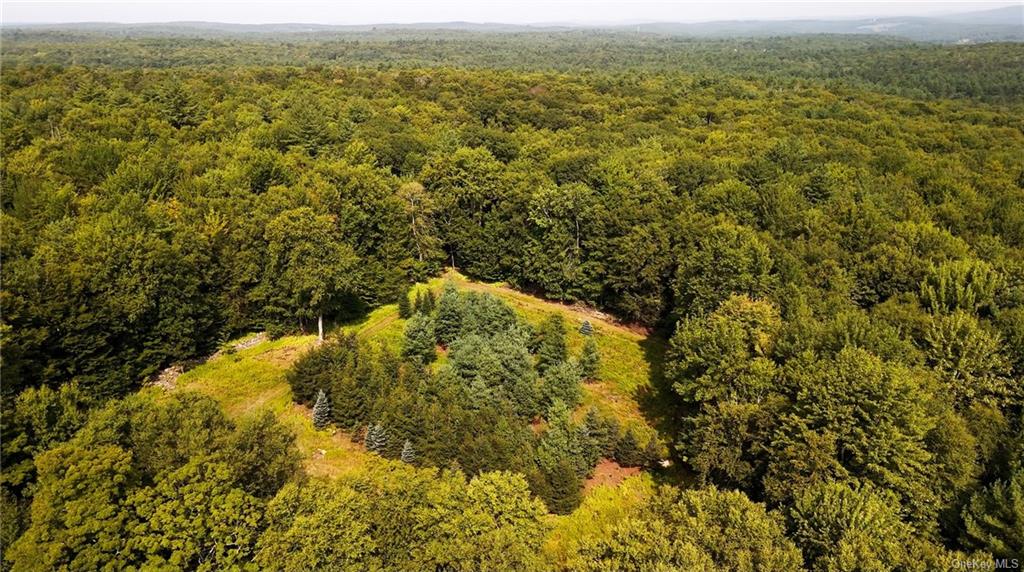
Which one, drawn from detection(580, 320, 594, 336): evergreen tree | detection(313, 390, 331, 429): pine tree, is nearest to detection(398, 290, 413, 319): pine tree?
detection(313, 390, 331, 429): pine tree

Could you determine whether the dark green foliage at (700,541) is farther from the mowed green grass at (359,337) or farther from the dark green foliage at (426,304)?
the dark green foliage at (426,304)

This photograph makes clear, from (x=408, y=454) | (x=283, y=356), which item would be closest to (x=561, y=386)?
(x=408, y=454)

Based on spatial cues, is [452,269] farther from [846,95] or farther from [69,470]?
[846,95]

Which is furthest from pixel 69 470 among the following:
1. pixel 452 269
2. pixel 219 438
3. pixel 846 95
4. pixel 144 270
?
pixel 846 95

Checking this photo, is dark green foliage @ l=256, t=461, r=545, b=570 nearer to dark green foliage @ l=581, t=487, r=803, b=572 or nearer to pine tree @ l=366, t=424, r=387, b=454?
dark green foliage @ l=581, t=487, r=803, b=572

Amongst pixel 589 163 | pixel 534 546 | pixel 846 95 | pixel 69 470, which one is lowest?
pixel 534 546

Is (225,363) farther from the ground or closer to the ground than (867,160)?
closer to the ground
